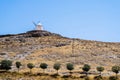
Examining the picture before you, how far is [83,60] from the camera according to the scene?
387 ft

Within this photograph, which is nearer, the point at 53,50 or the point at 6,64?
the point at 6,64

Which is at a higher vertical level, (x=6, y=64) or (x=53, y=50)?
(x=53, y=50)

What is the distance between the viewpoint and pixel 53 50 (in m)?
132

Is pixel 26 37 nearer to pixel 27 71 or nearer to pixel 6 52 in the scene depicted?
pixel 6 52

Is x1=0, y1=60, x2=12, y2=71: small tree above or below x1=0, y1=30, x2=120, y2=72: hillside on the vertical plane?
below

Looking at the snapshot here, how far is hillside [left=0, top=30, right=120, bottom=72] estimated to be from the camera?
389ft

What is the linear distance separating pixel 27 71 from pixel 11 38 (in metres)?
56.6

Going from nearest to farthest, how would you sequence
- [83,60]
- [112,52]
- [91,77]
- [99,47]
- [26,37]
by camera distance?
[91,77]
[83,60]
[112,52]
[99,47]
[26,37]

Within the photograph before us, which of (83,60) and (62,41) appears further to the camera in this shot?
(62,41)

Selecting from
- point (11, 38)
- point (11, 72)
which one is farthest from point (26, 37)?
point (11, 72)

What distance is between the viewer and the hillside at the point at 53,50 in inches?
4670

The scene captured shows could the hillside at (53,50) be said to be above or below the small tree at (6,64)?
above

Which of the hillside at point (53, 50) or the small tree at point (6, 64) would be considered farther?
the hillside at point (53, 50)

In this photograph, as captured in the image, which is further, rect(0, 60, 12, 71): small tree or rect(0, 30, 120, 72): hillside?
rect(0, 30, 120, 72): hillside
